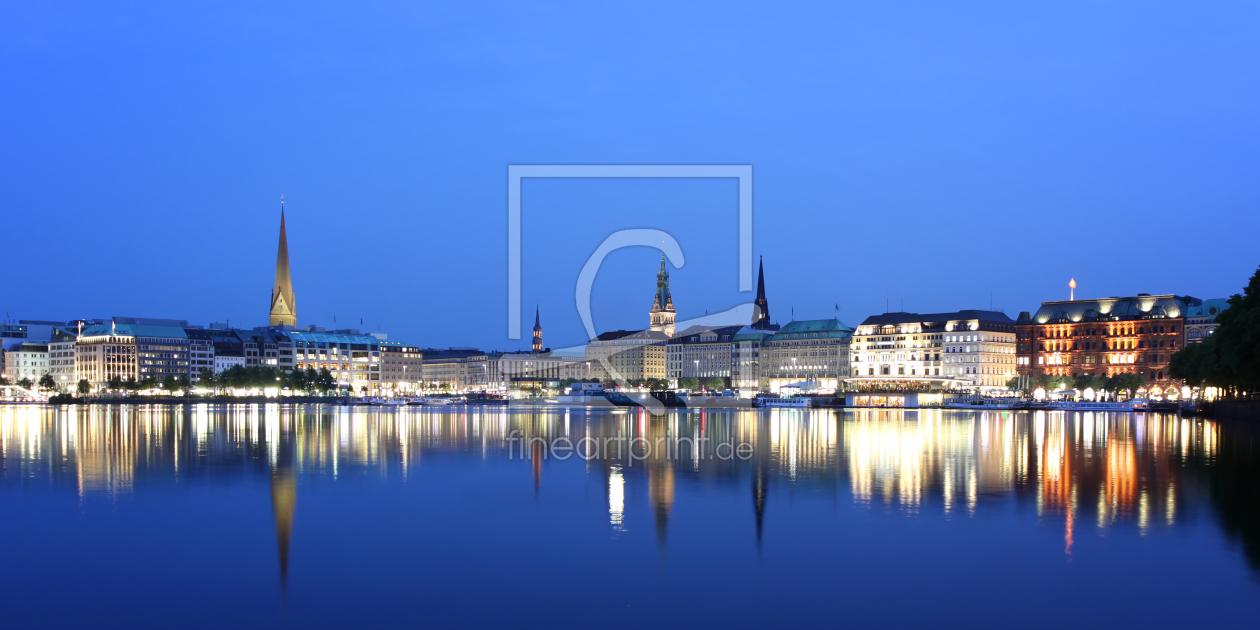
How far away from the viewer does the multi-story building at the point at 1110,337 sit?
129750 millimetres

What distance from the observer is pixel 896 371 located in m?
158

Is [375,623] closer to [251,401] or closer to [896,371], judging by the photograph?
[251,401]

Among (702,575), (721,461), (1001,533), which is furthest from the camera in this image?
(721,461)

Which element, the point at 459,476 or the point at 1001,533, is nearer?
the point at 1001,533

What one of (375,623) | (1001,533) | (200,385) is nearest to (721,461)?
(1001,533)

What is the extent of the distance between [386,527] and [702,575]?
6.18 metres

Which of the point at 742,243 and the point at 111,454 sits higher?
the point at 742,243

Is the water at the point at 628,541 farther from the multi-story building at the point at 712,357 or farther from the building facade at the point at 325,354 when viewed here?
the building facade at the point at 325,354

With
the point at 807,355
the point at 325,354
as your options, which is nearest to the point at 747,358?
the point at 807,355

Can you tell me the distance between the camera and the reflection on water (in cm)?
2022

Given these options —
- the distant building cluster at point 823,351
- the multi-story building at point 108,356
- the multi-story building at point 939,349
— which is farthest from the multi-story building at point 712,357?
the multi-story building at point 108,356

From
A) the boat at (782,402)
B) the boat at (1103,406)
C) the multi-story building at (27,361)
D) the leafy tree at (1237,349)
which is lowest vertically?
the boat at (782,402)

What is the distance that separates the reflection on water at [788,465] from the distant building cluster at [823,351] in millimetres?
81645

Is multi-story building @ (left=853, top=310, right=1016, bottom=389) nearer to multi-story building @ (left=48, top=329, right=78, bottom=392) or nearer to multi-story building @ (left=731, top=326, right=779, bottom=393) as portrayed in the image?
multi-story building @ (left=731, top=326, right=779, bottom=393)
